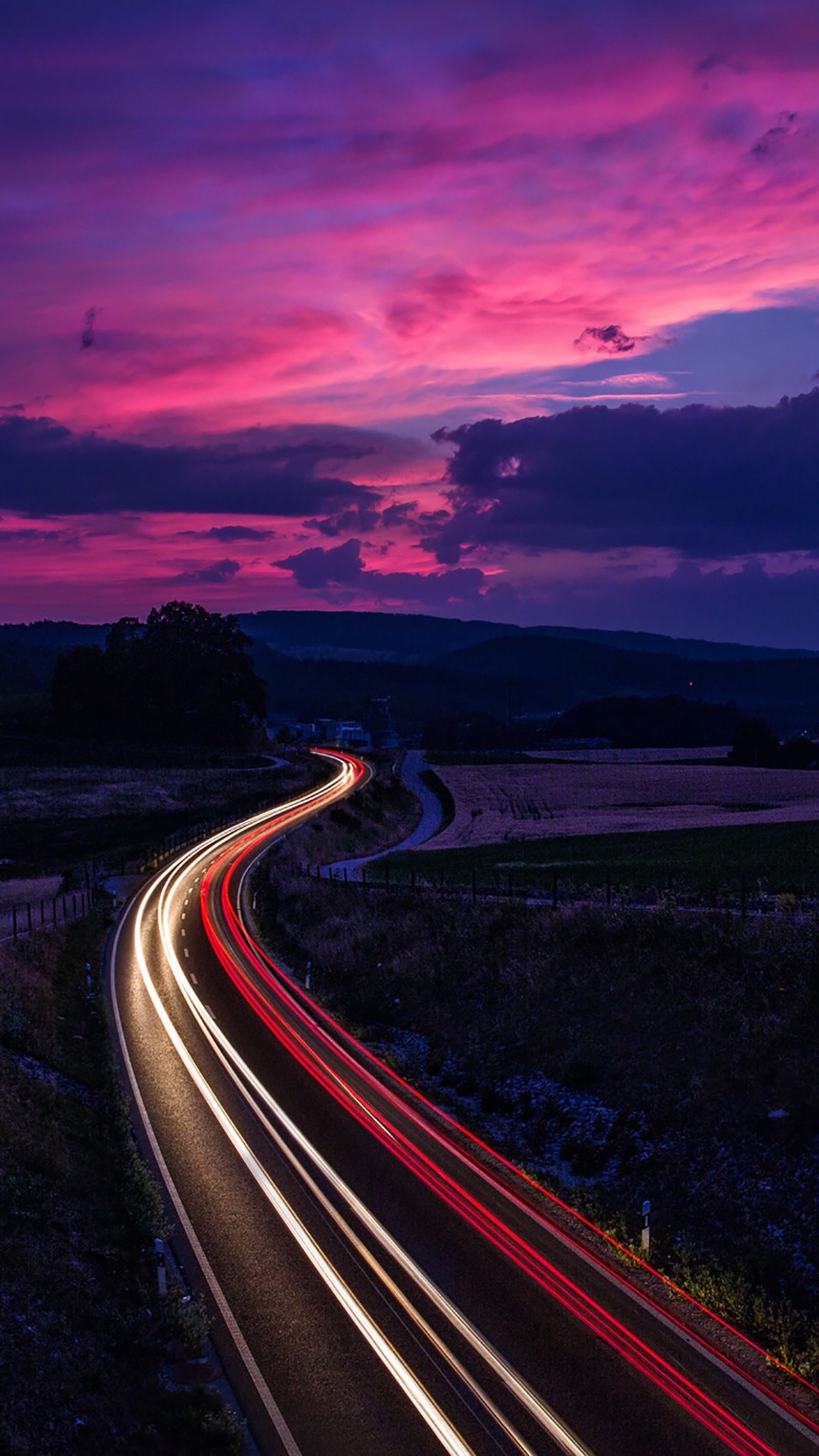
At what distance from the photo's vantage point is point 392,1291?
16359 millimetres

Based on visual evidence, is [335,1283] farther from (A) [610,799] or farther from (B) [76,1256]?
(A) [610,799]

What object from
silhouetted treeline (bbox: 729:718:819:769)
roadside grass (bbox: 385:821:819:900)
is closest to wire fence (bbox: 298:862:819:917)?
roadside grass (bbox: 385:821:819:900)

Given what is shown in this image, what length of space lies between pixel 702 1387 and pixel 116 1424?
7844mm

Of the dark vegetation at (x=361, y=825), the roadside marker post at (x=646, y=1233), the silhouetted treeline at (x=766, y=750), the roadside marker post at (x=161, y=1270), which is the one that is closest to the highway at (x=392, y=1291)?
the roadside marker post at (x=161, y=1270)

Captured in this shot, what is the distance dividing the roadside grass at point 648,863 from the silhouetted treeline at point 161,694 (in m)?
106

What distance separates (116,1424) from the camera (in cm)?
1280

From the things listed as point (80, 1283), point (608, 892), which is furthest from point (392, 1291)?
point (608, 892)

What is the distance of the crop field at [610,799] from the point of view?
230ft

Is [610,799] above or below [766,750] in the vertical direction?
below

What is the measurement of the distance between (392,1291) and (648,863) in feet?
105

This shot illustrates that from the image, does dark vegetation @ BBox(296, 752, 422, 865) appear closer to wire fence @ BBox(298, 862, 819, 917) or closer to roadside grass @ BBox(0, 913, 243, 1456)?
wire fence @ BBox(298, 862, 819, 917)

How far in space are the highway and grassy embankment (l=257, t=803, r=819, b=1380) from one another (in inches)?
62.2

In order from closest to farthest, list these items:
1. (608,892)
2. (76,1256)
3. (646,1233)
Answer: (76,1256) → (646,1233) → (608,892)

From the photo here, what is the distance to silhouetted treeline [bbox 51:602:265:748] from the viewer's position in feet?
531
